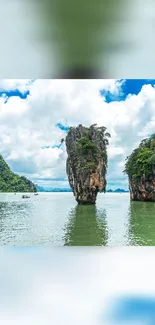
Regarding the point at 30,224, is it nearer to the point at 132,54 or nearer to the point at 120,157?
the point at 120,157

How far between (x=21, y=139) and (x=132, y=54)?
23.5ft

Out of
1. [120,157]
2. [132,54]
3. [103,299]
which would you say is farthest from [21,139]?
[103,299]

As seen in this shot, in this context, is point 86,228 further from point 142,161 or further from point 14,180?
point 142,161

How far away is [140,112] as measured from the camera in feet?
32.4

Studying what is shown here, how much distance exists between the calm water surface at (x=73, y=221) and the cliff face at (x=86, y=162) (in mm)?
371

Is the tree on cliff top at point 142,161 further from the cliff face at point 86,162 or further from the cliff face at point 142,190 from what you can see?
the cliff face at point 86,162

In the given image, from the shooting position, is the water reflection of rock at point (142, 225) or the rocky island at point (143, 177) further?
the rocky island at point (143, 177)

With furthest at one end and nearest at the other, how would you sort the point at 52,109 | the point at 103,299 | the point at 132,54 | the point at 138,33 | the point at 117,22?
the point at 52,109, the point at 132,54, the point at 138,33, the point at 117,22, the point at 103,299

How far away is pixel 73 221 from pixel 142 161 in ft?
13.3

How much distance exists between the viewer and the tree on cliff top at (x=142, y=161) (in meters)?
10.8

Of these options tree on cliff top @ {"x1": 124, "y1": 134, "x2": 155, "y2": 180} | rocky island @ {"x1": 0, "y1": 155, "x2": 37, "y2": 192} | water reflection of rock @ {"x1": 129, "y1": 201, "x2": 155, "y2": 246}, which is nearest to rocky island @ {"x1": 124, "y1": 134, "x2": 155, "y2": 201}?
tree on cliff top @ {"x1": 124, "y1": 134, "x2": 155, "y2": 180}

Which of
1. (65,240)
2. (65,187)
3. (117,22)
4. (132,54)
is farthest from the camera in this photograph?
(65,187)

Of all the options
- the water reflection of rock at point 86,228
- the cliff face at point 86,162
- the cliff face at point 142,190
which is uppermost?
the cliff face at point 86,162

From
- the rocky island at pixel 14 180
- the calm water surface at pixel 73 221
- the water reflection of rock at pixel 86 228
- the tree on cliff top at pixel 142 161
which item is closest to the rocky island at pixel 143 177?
the tree on cliff top at pixel 142 161
